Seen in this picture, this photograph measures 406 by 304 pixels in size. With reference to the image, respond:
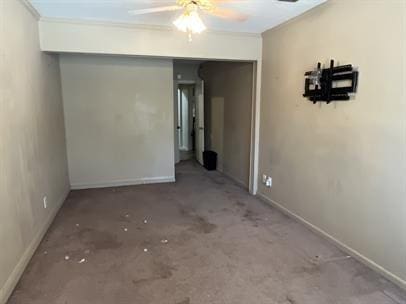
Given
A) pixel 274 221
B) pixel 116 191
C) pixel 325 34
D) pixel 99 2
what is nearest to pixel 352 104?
pixel 325 34

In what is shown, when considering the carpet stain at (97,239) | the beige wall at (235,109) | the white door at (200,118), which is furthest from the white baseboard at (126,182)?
the carpet stain at (97,239)

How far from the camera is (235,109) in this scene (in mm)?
5426

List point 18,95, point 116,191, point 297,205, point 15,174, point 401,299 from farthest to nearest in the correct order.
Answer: point 116,191 < point 297,205 < point 18,95 < point 15,174 < point 401,299

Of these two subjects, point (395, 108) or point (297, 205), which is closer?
point (395, 108)

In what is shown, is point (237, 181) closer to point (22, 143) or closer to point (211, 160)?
point (211, 160)

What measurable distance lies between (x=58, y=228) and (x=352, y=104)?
3.55 m

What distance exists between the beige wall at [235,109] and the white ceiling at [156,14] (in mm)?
1117

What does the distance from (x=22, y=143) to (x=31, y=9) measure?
5.03 ft

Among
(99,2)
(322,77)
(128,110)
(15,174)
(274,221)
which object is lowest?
(274,221)

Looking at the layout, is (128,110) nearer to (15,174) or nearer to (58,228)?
(58,228)

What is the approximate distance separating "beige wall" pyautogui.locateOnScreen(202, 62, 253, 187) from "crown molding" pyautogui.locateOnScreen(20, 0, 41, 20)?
10.0 ft

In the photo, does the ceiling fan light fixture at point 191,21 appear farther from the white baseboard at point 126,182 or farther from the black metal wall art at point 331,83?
the white baseboard at point 126,182

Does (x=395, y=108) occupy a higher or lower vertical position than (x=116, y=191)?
higher

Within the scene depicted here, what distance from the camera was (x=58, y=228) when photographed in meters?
3.46
